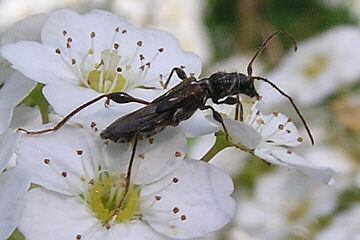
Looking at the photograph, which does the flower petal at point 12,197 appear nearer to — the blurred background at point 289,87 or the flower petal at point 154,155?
the flower petal at point 154,155

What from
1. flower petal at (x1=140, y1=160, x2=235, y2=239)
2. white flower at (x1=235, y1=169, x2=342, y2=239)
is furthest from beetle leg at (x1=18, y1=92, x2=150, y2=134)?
white flower at (x1=235, y1=169, x2=342, y2=239)

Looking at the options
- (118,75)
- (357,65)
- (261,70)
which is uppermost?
(118,75)

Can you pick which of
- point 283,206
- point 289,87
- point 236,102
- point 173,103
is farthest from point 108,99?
point 289,87

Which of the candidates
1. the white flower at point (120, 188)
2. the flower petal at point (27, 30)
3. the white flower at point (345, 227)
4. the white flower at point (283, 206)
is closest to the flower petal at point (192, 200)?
the white flower at point (120, 188)

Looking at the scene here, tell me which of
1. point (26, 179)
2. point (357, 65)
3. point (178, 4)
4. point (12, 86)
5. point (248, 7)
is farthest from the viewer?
point (248, 7)

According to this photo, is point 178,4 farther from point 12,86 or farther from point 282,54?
point 12,86

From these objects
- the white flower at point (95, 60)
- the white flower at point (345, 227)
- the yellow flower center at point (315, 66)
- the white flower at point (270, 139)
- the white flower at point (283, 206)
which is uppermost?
the white flower at point (95, 60)

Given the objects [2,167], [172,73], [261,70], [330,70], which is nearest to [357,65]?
[330,70]
